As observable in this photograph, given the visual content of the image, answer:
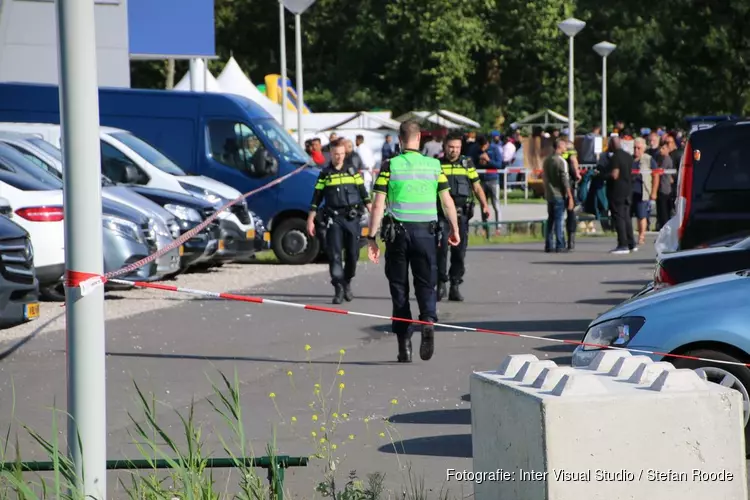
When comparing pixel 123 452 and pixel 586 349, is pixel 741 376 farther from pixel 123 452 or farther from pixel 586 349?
pixel 123 452

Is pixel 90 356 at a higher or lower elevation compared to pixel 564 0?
lower

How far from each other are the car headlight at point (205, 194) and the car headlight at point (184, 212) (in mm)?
676

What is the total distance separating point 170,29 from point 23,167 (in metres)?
15.9

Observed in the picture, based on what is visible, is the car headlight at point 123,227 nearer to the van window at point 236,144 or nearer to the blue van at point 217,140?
the blue van at point 217,140

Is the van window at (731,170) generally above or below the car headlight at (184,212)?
above

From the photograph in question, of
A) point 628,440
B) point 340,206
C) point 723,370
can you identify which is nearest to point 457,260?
point 340,206

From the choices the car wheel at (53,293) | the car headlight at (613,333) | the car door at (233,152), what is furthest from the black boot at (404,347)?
the car door at (233,152)

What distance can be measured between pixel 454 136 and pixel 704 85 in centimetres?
3886

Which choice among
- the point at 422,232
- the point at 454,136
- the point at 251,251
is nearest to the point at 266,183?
the point at 251,251

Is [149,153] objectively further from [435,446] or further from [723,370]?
[723,370]

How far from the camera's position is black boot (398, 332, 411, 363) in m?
11.5

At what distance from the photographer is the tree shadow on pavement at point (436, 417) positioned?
8898mm

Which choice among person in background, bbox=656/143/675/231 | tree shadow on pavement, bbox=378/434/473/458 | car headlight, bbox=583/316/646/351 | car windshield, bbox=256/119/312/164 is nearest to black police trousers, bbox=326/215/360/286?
car windshield, bbox=256/119/312/164

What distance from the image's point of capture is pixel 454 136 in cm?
1569
